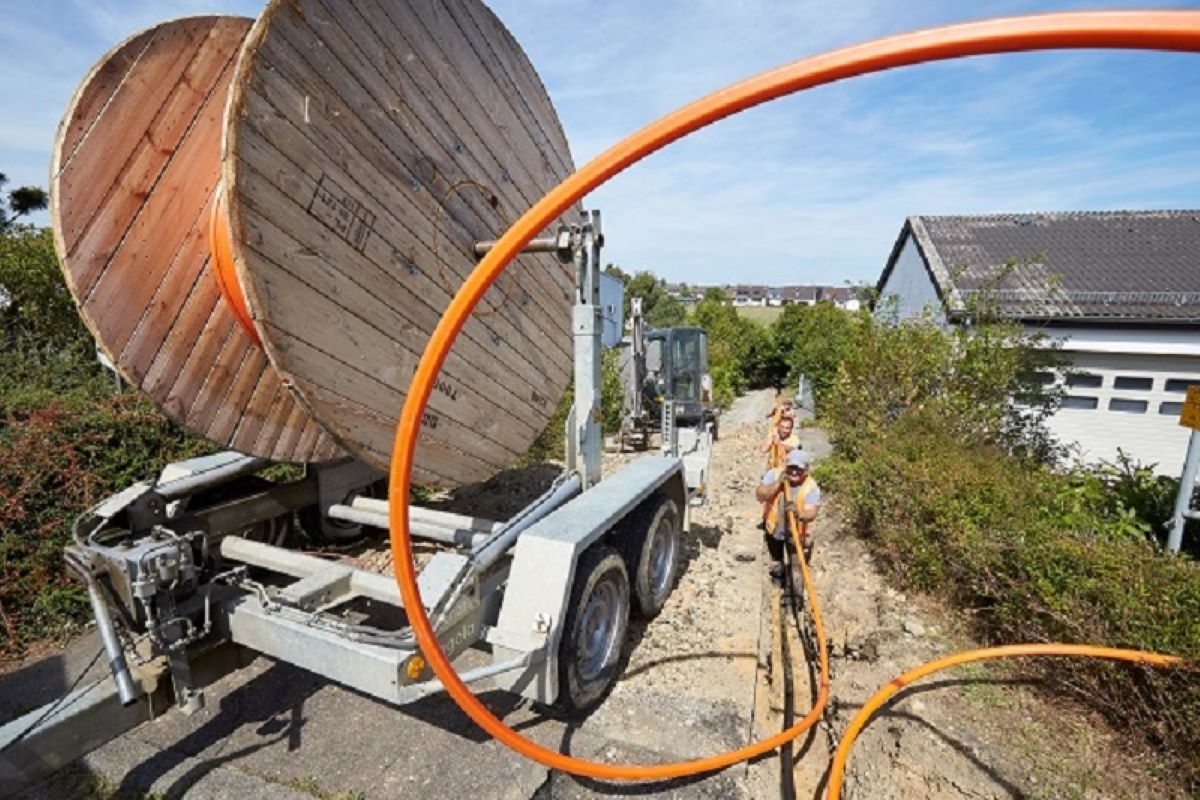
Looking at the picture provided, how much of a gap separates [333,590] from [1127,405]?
1330 centimetres

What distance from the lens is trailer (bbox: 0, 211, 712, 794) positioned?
7.26ft

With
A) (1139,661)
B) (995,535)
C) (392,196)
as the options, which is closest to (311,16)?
(392,196)

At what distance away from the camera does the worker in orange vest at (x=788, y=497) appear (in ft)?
16.4

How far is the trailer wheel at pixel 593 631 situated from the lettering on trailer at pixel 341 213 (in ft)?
6.55

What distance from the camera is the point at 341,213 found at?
2.70m

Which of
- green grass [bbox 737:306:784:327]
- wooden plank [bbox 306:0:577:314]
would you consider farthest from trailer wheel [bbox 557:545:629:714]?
green grass [bbox 737:306:784:327]

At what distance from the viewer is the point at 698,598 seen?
15.8ft

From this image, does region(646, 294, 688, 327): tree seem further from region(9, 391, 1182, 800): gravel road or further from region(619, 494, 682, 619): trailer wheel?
region(9, 391, 1182, 800): gravel road

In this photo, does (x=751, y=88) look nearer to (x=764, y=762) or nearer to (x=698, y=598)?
(x=764, y=762)

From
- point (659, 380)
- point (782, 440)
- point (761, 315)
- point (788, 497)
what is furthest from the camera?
point (761, 315)

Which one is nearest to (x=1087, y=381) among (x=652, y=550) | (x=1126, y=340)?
(x=1126, y=340)

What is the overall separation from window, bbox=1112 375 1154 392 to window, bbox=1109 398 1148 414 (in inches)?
8.8

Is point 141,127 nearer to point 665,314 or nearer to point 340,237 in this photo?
point 340,237

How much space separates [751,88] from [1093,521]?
530cm
